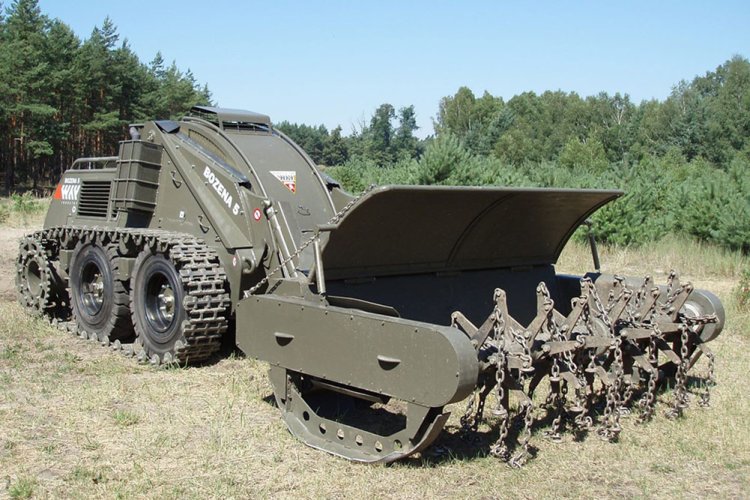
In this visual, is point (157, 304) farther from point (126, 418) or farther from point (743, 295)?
point (743, 295)

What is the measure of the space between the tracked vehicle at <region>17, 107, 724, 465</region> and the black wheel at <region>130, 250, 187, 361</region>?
19mm

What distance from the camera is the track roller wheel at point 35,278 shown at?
8.41 meters

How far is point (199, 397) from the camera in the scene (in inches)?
228

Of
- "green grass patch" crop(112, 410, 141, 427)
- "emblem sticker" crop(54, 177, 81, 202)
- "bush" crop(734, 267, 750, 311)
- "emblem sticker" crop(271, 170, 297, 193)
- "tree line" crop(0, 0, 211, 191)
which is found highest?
"tree line" crop(0, 0, 211, 191)

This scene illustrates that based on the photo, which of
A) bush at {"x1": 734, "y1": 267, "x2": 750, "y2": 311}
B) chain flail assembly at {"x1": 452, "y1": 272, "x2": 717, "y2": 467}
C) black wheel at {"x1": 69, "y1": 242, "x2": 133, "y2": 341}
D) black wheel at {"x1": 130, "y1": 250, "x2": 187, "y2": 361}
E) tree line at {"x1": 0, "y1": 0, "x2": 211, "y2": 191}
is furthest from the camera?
tree line at {"x1": 0, "y1": 0, "x2": 211, "y2": 191}

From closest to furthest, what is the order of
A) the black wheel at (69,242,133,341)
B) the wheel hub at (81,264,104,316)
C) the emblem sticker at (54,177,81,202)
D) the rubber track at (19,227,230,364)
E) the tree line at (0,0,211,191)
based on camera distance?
the rubber track at (19,227,230,364), the black wheel at (69,242,133,341), the wheel hub at (81,264,104,316), the emblem sticker at (54,177,81,202), the tree line at (0,0,211,191)

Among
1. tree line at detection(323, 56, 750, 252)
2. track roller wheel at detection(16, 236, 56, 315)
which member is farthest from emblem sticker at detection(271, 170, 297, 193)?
tree line at detection(323, 56, 750, 252)

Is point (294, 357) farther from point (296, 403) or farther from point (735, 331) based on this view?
point (735, 331)

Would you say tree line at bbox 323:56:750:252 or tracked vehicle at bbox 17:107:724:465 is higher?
tree line at bbox 323:56:750:252

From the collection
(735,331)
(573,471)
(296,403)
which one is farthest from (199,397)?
(735,331)


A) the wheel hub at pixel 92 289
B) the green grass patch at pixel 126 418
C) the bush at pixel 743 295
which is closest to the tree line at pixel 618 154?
the bush at pixel 743 295

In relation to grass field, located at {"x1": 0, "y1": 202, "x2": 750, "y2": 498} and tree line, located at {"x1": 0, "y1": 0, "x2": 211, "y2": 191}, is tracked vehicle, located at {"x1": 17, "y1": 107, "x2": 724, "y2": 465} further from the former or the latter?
tree line, located at {"x1": 0, "y1": 0, "x2": 211, "y2": 191}

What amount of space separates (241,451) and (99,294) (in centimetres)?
358

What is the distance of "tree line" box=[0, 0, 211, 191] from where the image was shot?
110 feet
